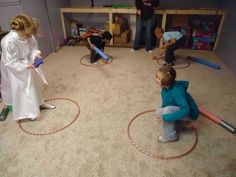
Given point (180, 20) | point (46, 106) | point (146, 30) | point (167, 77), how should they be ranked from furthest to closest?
point (180, 20) < point (146, 30) < point (46, 106) < point (167, 77)

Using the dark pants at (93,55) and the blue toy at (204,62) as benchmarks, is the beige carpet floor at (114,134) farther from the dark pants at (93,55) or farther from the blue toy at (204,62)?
the dark pants at (93,55)

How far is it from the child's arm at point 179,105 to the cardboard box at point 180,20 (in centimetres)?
278

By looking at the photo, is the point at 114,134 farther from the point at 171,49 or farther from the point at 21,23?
the point at 171,49

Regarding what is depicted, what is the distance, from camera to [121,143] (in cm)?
182

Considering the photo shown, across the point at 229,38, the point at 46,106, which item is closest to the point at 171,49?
the point at 229,38

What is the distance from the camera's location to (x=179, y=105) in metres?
1.63

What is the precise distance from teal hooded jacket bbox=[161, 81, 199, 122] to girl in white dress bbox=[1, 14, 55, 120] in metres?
1.28

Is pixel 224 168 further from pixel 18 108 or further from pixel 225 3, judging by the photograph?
pixel 225 3

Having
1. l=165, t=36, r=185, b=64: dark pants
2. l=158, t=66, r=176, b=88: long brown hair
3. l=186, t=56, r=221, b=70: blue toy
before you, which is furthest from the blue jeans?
l=158, t=66, r=176, b=88: long brown hair

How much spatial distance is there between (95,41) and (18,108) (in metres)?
1.82

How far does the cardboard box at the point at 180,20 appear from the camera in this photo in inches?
156

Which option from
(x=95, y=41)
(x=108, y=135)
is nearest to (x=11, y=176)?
(x=108, y=135)

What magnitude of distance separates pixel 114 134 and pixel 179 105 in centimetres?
70

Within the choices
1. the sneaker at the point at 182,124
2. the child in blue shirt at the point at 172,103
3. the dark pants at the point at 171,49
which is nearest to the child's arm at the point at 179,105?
the child in blue shirt at the point at 172,103
